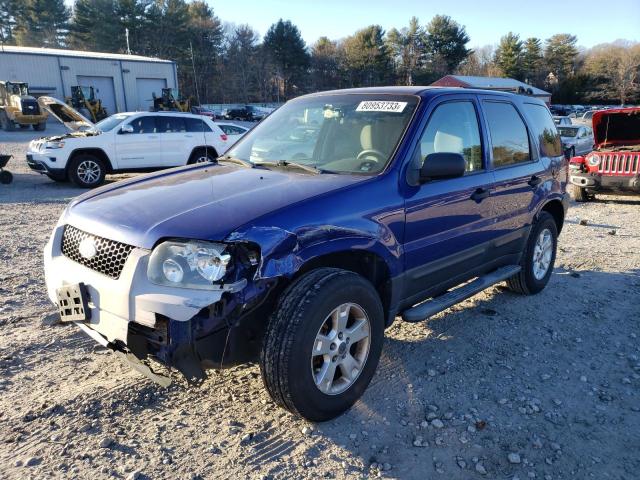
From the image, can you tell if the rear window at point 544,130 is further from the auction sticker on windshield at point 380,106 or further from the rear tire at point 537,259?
the auction sticker on windshield at point 380,106

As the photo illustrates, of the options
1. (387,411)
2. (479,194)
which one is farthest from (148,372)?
(479,194)

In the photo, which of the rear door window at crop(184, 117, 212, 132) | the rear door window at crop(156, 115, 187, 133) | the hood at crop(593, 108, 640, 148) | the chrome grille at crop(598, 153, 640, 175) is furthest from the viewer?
the rear door window at crop(184, 117, 212, 132)

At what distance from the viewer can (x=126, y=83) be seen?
44.7m

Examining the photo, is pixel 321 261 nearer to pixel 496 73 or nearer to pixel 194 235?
pixel 194 235

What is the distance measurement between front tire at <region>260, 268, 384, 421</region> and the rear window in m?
2.91

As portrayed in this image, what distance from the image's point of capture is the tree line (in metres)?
60.6

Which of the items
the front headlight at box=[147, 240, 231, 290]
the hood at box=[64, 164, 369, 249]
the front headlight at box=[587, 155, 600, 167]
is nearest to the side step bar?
the hood at box=[64, 164, 369, 249]

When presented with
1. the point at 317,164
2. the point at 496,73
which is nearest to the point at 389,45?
the point at 496,73

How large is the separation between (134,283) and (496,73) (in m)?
82.1

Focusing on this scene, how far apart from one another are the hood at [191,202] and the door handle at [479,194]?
1.11 metres

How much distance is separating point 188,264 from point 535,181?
3.54 m

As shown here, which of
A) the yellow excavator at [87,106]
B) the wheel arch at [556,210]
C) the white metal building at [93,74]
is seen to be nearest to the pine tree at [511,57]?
the white metal building at [93,74]

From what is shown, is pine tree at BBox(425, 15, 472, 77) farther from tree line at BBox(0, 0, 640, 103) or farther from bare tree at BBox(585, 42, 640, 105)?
bare tree at BBox(585, 42, 640, 105)

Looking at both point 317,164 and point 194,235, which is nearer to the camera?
point 194,235
